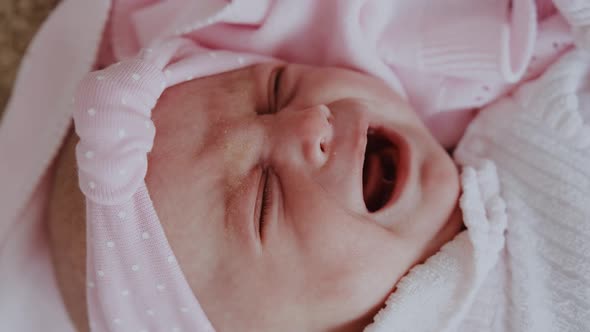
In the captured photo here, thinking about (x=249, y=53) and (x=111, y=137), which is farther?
(x=249, y=53)

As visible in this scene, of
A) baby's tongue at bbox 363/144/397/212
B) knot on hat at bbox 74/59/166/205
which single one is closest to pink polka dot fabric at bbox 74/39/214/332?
knot on hat at bbox 74/59/166/205

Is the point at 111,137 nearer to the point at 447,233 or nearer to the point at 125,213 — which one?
the point at 125,213

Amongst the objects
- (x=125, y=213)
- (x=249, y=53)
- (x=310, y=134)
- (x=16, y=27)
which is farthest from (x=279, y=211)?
(x=16, y=27)

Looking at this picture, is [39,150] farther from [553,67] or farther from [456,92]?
[553,67]

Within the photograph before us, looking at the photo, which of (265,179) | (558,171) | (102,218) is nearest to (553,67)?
(558,171)

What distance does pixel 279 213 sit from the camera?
3.15ft

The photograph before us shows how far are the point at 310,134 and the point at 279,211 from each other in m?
0.13

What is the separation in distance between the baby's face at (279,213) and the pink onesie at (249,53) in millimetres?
192

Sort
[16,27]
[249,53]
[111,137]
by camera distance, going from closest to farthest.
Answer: [111,137], [249,53], [16,27]

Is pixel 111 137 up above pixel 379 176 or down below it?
above

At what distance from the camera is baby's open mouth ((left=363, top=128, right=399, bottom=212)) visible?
1081mm

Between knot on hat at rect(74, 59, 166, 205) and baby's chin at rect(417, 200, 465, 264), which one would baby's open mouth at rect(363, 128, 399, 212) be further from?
knot on hat at rect(74, 59, 166, 205)

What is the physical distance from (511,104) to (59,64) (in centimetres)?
89

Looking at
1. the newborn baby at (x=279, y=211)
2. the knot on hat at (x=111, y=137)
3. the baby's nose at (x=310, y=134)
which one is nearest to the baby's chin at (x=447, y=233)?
the newborn baby at (x=279, y=211)
